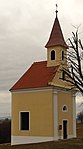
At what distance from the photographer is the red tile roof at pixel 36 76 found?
35.4 metres

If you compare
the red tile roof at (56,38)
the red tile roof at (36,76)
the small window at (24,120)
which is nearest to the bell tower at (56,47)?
the red tile roof at (56,38)

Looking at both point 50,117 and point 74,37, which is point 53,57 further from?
point 74,37

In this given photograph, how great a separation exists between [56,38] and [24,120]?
31.4 ft

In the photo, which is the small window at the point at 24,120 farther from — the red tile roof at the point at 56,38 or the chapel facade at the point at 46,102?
the red tile roof at the point at 56,38

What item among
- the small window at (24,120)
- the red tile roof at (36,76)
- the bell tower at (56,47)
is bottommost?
the small window at (24,120)

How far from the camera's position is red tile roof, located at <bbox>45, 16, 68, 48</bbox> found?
3722cm

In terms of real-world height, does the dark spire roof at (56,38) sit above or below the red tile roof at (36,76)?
above

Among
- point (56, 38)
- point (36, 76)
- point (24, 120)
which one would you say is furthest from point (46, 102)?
point (56, 38)

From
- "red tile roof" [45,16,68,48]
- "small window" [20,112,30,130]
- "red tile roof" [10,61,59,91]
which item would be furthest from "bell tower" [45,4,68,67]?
"small window" [20,112,30,130]

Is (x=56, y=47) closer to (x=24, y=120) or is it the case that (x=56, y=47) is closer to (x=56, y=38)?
(x=56, y=38)

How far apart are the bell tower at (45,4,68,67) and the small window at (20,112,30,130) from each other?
19.7 ft

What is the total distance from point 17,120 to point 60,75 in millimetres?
6717

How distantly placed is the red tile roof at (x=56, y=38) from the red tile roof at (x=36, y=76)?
2.50 meters

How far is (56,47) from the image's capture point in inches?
1468
